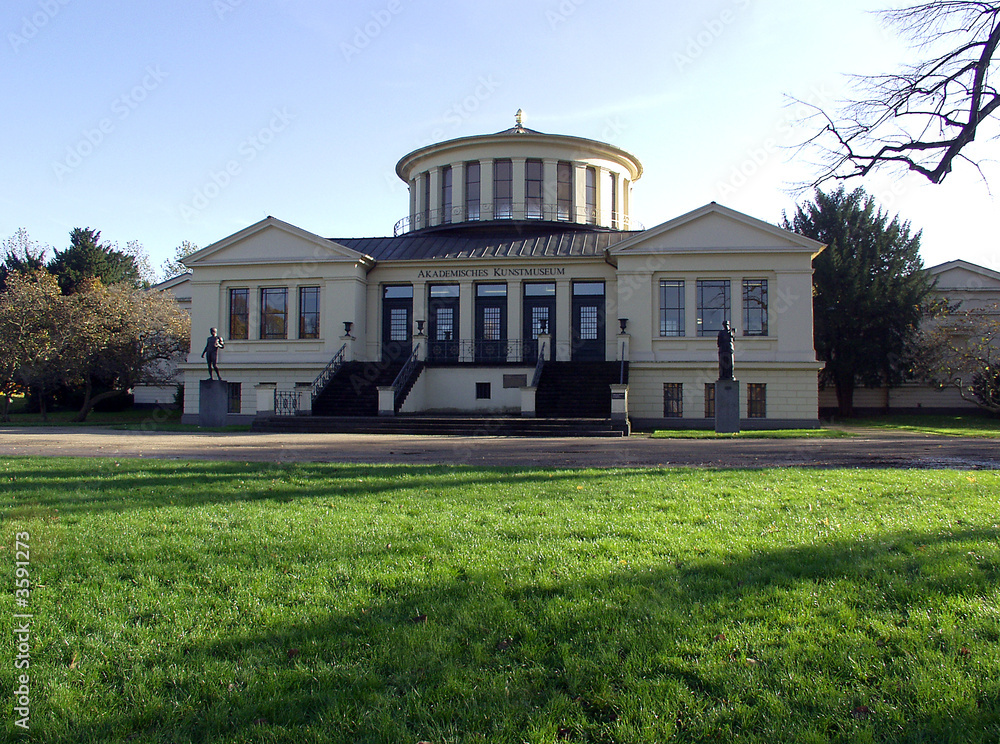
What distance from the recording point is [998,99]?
37.8 ft

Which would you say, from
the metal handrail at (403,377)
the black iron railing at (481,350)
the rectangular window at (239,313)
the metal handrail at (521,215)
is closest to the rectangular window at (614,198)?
the metal handrail at (521,215)

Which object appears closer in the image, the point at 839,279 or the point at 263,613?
the point at 263,613

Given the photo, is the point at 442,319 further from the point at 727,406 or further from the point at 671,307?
the point at 727,406

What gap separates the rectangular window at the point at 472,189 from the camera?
36.3m

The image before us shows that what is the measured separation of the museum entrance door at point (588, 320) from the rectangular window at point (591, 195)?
19.0 feet

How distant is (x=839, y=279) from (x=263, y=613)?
127ft

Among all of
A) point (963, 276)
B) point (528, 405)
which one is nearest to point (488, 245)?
point (528, 405)

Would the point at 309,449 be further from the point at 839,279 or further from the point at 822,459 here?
the point at 839,279

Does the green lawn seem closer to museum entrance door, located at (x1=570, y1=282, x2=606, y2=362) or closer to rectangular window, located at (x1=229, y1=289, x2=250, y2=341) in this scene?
museum entrance door, located at (x1=570, y1=282, x2=606, y2=362)

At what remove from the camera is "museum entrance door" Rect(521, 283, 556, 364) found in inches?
1258

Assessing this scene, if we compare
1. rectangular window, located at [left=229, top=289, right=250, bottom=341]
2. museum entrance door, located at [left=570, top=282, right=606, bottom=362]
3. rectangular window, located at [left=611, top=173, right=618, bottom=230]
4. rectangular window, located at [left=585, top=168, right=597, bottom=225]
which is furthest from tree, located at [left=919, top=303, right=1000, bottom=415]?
rectangular window, located at [left=229, top=289, right=250, bottom=341]

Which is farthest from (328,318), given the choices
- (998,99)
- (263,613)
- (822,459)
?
(263,613)

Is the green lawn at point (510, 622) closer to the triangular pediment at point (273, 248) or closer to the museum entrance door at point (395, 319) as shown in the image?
the triangular pediment at point (273, 248)

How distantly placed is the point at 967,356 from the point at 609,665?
1479 inches
